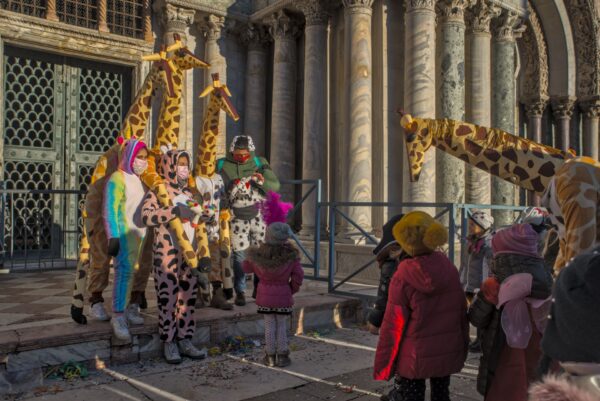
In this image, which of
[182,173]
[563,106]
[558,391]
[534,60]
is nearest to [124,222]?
[182,173]

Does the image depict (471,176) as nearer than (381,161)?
No

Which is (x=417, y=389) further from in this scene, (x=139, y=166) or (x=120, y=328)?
(x=139, y=166)

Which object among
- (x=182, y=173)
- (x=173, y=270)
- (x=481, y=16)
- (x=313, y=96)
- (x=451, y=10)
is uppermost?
(x=481, y=16)

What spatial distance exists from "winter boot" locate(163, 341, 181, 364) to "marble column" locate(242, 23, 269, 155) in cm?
805

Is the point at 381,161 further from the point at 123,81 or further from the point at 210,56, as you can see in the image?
the point at 123,81

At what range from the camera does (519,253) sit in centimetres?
339

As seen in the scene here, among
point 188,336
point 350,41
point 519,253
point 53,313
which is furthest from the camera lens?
point 350,41

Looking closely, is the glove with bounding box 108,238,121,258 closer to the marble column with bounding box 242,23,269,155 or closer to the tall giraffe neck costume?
the tall giraffe neck costume

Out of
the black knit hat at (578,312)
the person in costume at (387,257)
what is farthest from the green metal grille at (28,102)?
the black knit hat at (578,312)

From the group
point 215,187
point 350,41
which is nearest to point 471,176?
point 350,41

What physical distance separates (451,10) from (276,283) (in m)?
7.99

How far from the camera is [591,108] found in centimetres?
1678

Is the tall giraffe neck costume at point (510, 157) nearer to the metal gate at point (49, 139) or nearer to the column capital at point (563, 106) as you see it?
the metal gate at point (49, 139)

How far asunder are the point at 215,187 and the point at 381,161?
5.09 m
